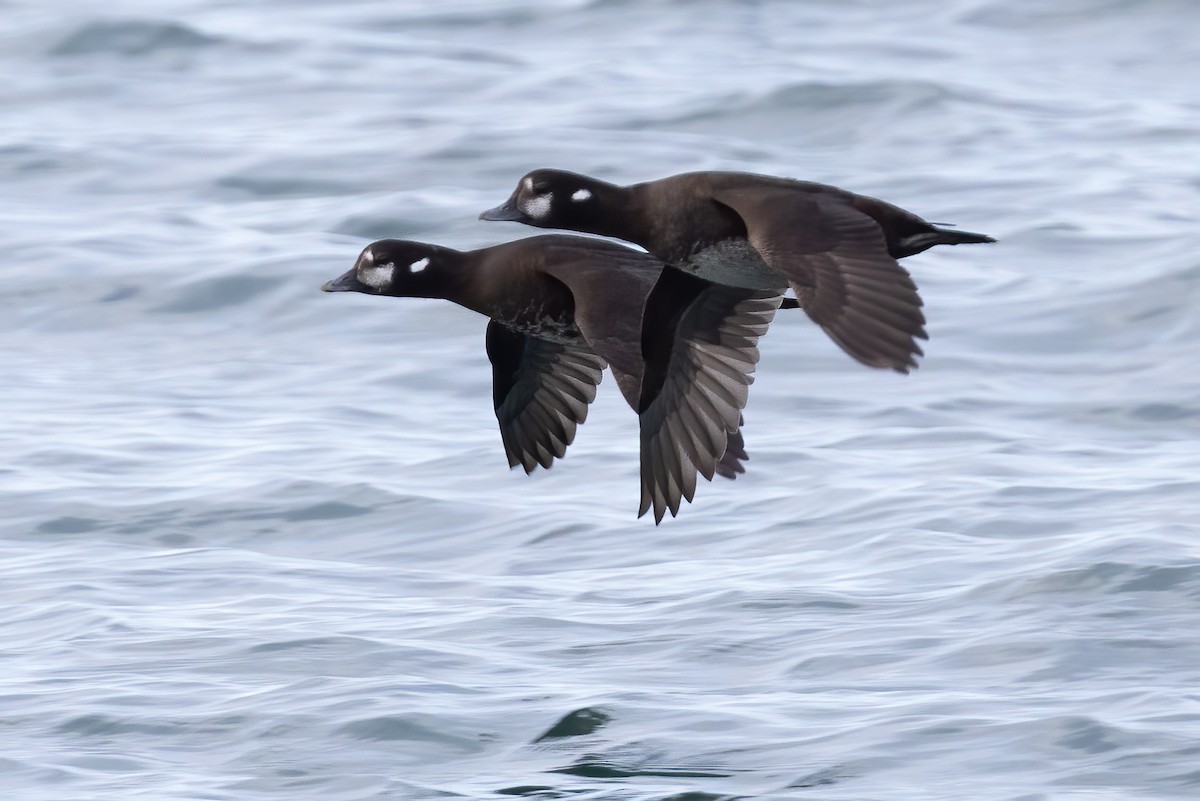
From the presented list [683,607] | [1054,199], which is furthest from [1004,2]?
[683,607]

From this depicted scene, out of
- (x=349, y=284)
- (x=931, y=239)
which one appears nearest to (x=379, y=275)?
(x=349, y=284)

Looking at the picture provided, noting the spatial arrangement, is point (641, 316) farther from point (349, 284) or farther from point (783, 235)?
point (783, 235)

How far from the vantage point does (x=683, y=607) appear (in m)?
8.64

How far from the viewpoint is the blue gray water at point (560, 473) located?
7352 millimetres

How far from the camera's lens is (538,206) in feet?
24.8

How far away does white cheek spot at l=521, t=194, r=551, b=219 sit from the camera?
7.56 metres

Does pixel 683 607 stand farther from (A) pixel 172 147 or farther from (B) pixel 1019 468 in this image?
(A) pixel 172 147

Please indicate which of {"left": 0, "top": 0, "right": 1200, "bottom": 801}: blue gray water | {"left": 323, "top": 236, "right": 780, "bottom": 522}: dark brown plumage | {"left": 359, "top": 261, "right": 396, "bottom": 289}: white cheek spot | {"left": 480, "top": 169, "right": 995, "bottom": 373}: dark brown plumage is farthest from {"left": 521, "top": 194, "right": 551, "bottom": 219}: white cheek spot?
{"left": 0, "top": 0, "right": 1200, "bottom": 801}: blue gray water

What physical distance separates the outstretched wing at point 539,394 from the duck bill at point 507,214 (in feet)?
2.93

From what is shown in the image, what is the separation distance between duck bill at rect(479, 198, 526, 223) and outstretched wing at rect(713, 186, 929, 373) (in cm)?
88

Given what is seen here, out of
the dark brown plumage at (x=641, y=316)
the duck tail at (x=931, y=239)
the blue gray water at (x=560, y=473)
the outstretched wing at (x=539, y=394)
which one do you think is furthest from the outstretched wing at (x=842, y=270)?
the outstretched wing at (x=539, y=394)

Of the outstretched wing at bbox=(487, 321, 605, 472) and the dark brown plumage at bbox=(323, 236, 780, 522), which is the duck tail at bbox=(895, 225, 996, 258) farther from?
the outstretched wing at bbox=(487, 321, 605, 472)

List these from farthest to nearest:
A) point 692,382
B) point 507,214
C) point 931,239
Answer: point 692,382
point 507,214
point 931,239

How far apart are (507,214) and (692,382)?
2.67 ft
